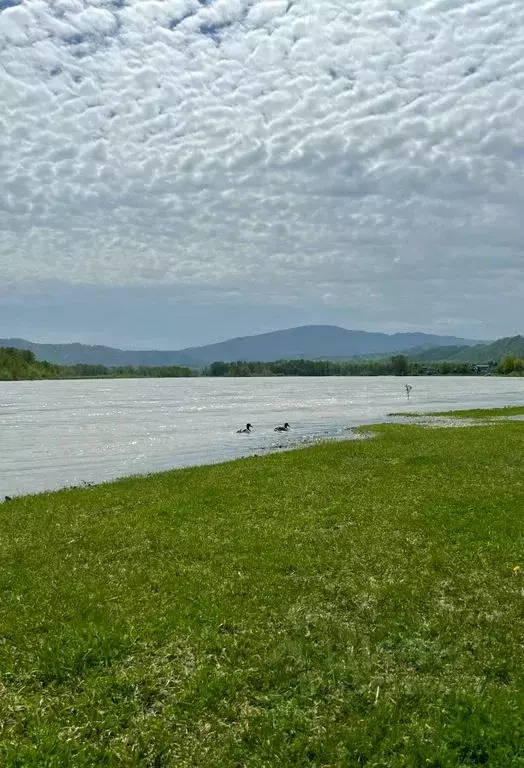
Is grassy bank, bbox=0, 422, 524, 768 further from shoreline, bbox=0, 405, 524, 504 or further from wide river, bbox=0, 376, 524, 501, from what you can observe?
shoreline, bbox=0, 405, 524, 504

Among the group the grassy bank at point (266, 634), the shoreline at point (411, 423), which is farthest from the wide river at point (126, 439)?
the grassy bank at point (266, 634)

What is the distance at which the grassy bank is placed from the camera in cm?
915

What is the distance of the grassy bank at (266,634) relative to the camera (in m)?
9.15

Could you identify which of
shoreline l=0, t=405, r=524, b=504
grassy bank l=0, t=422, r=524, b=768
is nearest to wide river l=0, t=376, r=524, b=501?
shoreline l=0, t=405, r=524, b=504

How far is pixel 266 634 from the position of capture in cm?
1273

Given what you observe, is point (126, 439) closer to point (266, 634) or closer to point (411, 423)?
point (411, 423)

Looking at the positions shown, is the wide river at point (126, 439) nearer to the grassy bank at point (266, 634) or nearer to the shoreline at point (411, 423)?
the shoreline at point (411, 423)

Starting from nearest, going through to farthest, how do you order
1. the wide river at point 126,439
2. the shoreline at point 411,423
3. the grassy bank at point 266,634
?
the grassy bank at point 266,634 < the wide river at point 126,439 < the shoreline at point 411,423

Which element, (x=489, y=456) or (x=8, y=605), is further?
(x=489, y=456)

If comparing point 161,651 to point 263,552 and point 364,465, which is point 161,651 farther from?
point 364,465

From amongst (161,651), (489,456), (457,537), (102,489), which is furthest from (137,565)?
(489,456)

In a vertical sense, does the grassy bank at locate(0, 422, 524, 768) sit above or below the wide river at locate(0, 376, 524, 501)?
above

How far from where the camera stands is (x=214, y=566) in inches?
672

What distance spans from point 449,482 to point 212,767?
73.5 ft
